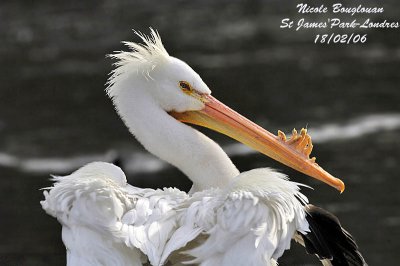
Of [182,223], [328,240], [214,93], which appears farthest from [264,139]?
[214,93]

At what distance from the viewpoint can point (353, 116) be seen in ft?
28.3

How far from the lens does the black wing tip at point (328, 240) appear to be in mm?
4254

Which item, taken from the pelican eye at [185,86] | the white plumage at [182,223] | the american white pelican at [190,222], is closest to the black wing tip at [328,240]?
A: the american white pelican at [190,222]

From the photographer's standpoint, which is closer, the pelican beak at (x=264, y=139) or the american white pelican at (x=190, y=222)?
the american white pelican at (x=190, y=222)

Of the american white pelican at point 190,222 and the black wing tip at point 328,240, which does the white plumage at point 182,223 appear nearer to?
the american white pelican at point 190,222

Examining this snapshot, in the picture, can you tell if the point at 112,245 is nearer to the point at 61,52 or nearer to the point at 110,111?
the point at 110,111

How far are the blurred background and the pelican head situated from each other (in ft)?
5.65

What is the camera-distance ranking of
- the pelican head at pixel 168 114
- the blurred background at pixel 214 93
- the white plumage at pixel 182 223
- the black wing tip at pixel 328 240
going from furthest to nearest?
the blurred background at pixel 214 93 < the pelican head at pixel 168 114 < the black wing tip at pixel 328 240 < the white plumage at pixel 182 223

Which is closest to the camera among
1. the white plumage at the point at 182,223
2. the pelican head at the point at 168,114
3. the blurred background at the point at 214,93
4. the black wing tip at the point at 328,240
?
the white plumage at the point at 182,223

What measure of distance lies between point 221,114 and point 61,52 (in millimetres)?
4946

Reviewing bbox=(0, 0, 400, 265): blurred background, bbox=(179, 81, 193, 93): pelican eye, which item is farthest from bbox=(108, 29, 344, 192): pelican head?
bbox=(0, 0, 400, 265): blurred background

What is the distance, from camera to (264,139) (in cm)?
499

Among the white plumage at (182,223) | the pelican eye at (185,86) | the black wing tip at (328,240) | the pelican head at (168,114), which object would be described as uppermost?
the pelican eye at (185,86)

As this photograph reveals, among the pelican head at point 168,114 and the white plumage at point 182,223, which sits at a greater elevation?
the pelican head at point 168,114
